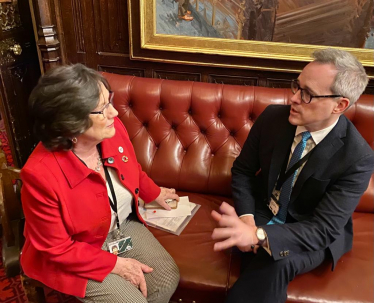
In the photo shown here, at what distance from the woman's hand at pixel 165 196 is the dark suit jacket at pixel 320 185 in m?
0.49

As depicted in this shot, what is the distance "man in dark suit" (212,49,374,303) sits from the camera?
1433 mm

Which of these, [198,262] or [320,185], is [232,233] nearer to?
[198,262]

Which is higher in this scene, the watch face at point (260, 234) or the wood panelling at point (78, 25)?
the wood panelling at point (78, 25)

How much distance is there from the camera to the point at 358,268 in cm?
165

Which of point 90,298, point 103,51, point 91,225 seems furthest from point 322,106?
point 103,51

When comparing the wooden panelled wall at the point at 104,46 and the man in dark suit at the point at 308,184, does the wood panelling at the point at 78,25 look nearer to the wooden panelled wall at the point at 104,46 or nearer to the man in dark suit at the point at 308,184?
the wooden panelled wall at the point at 104,46

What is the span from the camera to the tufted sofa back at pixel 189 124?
212 centimetres

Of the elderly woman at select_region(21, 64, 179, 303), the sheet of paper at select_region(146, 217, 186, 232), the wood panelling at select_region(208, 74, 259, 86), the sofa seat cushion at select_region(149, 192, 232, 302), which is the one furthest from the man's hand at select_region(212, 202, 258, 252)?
the wood panelling at select_region(208, 74, 259, 86)

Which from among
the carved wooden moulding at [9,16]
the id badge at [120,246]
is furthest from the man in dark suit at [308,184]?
the carved wooden moulding at [9,16]

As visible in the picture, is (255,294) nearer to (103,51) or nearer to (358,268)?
(358,268)

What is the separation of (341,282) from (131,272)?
1000 mm

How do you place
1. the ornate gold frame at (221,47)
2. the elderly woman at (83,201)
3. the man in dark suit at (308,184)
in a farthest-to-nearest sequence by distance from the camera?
1. the ornate gold frame at (221,47)
2. the man in dark suit at (308,184)
3. the elderly woman at (83,201)

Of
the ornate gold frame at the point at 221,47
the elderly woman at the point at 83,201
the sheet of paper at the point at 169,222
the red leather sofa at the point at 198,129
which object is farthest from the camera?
the ornate gold frame at the point at 221,47

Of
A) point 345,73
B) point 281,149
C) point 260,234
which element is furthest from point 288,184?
point 345,73
